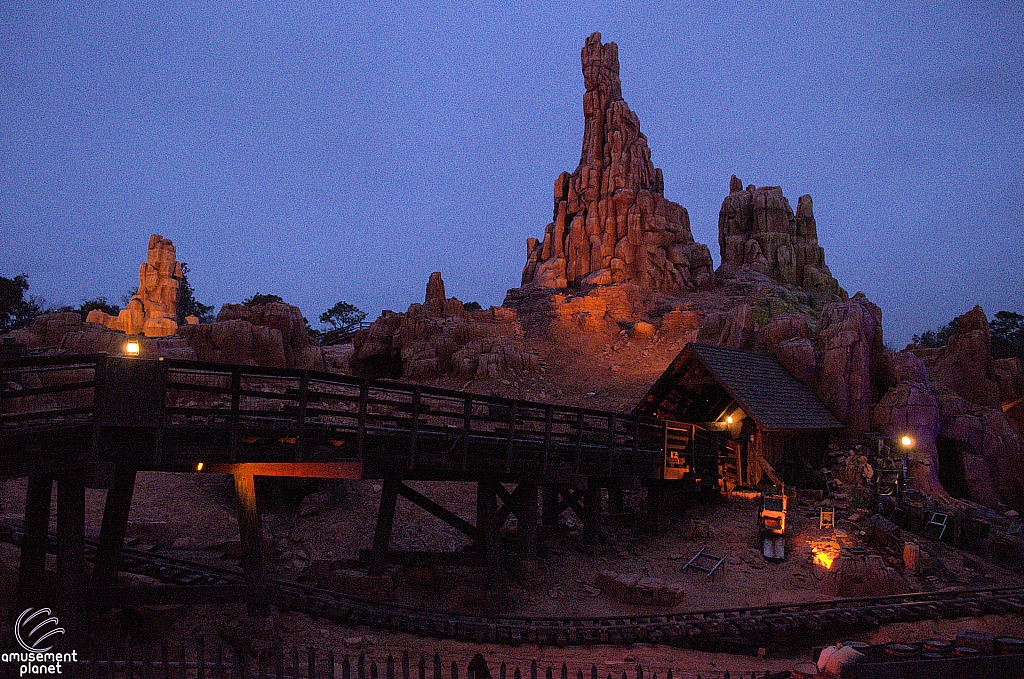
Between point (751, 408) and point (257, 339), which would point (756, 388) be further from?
point (257, 339)

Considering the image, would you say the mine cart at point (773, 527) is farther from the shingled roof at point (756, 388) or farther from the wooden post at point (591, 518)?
the wooden post at point (591, 518)

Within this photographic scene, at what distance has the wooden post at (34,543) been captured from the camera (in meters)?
8.65

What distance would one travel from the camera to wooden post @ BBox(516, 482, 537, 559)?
1484 cm

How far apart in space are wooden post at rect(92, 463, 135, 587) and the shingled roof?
15.7m

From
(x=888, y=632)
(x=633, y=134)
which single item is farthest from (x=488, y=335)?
(x=633, y=134)

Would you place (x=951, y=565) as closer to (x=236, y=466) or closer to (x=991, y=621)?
(x=991, y=621)

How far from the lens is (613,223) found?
182 feet

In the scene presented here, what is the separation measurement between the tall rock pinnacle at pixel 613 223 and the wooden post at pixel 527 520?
1522 inches

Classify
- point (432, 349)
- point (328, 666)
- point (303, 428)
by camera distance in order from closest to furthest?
1. point (328, 666)
2. point (303, 428)
3. point (432, 349)

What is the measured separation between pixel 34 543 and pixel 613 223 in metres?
51.0

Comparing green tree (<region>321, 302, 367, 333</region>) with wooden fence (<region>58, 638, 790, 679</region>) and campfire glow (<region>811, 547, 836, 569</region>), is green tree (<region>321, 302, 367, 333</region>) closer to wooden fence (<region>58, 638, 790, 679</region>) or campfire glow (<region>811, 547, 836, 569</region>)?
campfire glow (<region>811, 547, 836, 569</region>)

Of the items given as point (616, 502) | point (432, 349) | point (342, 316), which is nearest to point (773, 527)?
point (616, 502)

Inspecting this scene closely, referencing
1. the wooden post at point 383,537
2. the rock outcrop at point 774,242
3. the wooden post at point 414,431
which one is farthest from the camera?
the rock outcrop at point 774,242

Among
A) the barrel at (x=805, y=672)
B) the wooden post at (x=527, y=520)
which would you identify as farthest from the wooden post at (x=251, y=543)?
the barrel at (x=805, y=672)
